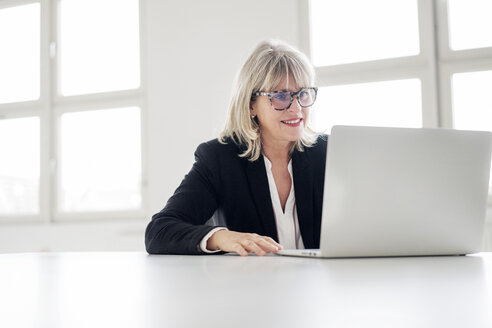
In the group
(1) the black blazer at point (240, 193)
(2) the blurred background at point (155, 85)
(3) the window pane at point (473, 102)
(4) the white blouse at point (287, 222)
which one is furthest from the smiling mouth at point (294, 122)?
(3) the window pane at point (473, 102)

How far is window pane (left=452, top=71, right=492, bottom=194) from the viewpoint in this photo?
3.72 metres

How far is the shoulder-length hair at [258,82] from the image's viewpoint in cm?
196

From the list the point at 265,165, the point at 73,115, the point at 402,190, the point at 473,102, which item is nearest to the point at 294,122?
the point at 265,165

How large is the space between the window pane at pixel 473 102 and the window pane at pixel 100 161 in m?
2.67

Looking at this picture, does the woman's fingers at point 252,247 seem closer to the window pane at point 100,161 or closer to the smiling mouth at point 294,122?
the smiling mouth at point 294,122

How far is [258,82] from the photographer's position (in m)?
2.00

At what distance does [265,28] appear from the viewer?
13.6 ft

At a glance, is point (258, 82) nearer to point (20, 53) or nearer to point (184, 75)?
point (184, 75)

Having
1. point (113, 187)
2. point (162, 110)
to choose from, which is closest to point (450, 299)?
point (162, 110)

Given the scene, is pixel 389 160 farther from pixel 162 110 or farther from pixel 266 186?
pixel 162 110

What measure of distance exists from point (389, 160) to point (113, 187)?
12.9 feet

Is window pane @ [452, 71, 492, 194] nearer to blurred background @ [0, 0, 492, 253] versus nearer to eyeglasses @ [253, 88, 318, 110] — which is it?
blurred background @ [0, 0, 492, 253]

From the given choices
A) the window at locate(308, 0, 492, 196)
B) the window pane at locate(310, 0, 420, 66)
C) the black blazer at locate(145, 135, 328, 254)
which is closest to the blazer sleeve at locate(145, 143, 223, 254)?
the black blazer at locate(145, 135, 328, 254)

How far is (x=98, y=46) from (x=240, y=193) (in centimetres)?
355
